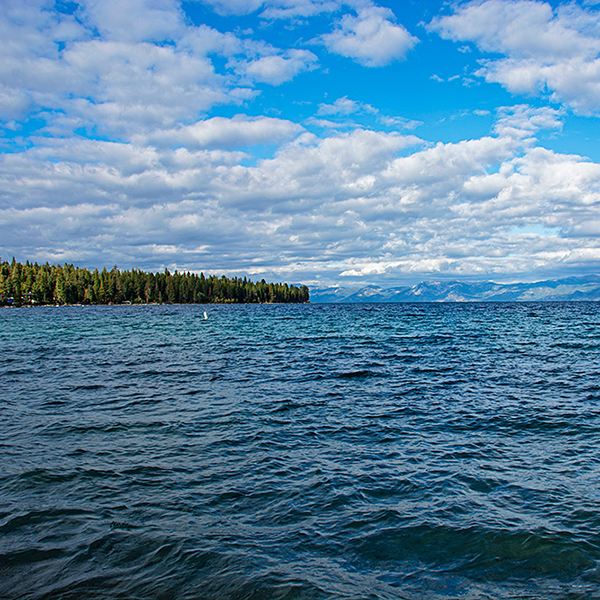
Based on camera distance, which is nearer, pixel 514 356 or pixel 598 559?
pixel 598 559

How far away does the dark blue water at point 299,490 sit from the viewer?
24.4 ft

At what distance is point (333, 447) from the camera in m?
13.8

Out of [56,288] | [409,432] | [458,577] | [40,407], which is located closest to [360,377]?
[409,432]

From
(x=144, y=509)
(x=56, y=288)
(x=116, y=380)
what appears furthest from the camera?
(x=56, y=288)

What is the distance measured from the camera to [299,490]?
1070 centimetres

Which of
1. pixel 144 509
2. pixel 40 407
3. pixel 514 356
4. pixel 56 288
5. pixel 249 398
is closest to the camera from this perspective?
pixel 144 509

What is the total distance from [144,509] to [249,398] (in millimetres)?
10654

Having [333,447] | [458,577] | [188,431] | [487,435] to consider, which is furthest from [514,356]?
[458,577]

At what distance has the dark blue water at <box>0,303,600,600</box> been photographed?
743 centimetres

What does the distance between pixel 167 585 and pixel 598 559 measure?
771cm

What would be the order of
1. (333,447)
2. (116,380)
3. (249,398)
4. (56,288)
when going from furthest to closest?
(56,288), (116,380), (249,398), (333,447)

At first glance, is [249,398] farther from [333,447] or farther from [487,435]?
[487,435]

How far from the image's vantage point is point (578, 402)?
19.4 meters

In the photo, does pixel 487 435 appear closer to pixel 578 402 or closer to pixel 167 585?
pixel 578 402
